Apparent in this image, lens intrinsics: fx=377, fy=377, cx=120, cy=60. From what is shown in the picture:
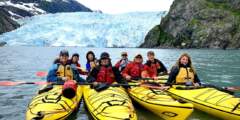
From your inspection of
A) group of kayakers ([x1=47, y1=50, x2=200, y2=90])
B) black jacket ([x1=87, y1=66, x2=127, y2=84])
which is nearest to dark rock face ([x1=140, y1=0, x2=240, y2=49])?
group of kayakers ([x1=47, y1=50, x2=200, y2=90])

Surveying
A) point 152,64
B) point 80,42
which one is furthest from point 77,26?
point 152,64

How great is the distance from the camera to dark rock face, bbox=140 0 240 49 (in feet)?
219

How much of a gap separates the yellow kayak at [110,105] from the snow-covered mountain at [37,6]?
127990 millimetres

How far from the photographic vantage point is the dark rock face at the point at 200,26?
66.9m

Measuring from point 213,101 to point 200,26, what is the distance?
62937 millimetres

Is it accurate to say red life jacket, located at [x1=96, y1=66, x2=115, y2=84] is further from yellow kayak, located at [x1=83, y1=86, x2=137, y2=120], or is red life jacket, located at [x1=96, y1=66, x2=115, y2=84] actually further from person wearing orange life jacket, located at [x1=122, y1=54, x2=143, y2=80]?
person wearing orange life jacket, located at [x1=122, y1=54, x2=143, y2=80]

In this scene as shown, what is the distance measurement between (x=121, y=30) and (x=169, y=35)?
16832 millimetres

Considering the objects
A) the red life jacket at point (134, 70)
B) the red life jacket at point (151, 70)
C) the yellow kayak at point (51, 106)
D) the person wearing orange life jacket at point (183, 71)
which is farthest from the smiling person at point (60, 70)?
the person wearing orange life jacket at point (183, 71)

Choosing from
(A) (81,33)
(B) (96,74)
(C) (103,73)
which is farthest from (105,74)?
(A) (81,33)

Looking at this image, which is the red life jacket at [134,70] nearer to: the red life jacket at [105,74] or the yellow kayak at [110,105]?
the red life jacket at [105,74]

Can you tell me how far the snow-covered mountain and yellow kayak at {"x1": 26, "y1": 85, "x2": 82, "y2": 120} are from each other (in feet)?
420

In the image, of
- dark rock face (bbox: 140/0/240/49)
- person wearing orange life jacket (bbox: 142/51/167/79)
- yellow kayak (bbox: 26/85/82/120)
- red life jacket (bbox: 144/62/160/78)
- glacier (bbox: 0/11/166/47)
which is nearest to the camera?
yellow kayak (bbox: 26/85/82/120)

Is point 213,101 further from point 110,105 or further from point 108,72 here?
point 108,72

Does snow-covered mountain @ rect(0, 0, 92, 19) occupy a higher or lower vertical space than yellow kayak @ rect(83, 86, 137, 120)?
higher
